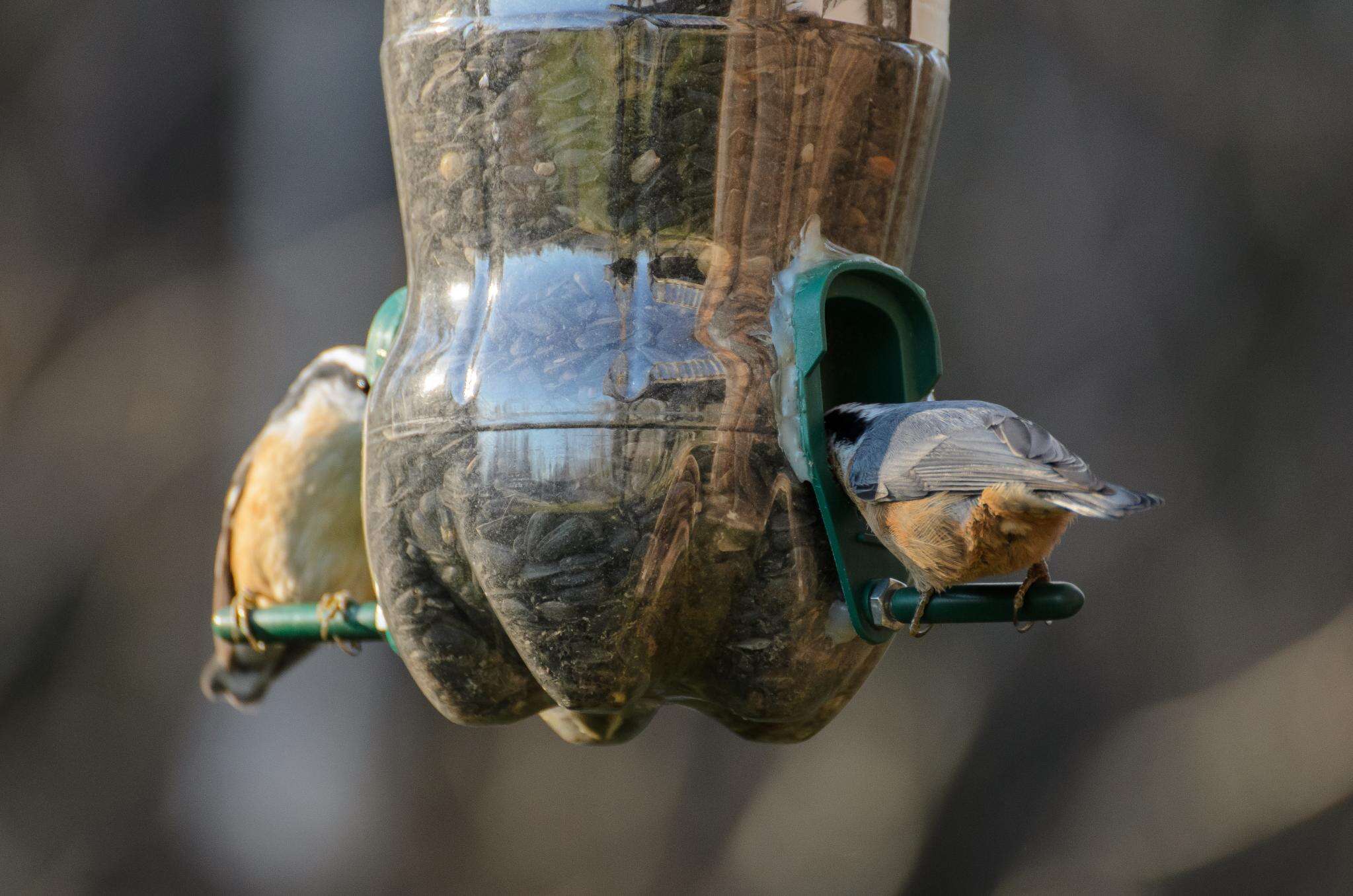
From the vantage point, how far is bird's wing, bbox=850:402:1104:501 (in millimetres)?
3066

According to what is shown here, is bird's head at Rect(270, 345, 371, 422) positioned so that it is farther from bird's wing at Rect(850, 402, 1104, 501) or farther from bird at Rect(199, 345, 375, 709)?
bird's wing at Rect(850, 402, 1104, 501)

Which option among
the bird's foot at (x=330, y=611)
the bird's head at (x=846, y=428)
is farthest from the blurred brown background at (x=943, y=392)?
the bird's head at (x=846, y=428)

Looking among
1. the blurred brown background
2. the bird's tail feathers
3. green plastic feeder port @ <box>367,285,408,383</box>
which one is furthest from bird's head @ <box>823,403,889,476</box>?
the blurred brown background

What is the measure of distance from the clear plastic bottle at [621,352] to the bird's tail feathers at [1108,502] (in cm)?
60

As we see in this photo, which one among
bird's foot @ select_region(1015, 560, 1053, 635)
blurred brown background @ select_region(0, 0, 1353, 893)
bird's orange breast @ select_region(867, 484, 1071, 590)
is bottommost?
Result: blurred brown background @ select_region(0, 0, 1353, 893)

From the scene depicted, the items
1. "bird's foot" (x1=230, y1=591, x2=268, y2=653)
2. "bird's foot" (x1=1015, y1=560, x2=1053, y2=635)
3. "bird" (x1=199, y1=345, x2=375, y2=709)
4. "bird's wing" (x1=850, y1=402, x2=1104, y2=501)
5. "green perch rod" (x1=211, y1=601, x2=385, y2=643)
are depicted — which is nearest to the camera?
"bird's wing" (x1=850, y1=402, x2=1104, y2=501)

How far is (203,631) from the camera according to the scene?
7.44m

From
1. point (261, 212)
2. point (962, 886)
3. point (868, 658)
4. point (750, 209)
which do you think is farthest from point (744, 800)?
point (750, 209)

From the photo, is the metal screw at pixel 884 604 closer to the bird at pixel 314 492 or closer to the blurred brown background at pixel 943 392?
the bird at pixel 314 492

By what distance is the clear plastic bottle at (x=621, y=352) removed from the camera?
10.7 ft

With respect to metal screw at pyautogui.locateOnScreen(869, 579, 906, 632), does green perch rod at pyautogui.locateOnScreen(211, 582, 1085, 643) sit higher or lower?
higher

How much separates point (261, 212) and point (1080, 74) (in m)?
3.17

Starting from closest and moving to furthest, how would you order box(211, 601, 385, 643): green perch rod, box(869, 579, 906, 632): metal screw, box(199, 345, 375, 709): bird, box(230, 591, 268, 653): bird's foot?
box(869, 579, 906, 632): metal screw < box(211, 601, 385, 643): green perch rod < box(230, 591, 268, 653): bird's foot < box(199, 345, 375, 709): bird

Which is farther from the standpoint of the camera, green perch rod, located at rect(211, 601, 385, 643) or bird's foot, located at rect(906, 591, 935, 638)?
green perch rod, located at rect(211, 601, 385, 643)
